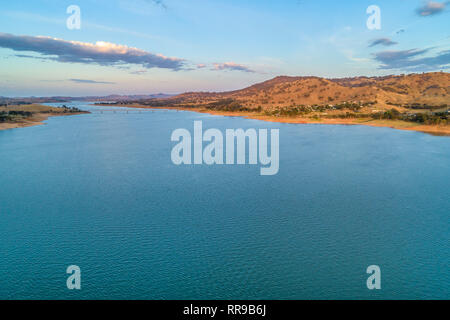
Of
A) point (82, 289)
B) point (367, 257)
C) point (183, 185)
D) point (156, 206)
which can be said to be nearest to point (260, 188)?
point (183, 185)

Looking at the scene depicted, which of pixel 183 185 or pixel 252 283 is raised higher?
pixel 183 185

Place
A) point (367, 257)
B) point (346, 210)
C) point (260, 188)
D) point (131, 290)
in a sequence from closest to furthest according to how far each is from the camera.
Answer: point (131, 290) → point (367, 257) → point (346, 210) → point (260, 188)

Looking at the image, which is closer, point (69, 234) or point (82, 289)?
point (82, 289)

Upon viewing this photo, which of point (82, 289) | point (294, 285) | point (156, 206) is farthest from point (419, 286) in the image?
point (156, 206)

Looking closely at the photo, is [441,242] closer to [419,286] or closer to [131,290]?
[419,286]

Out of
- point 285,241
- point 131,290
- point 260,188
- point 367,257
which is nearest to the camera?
point 131,290
